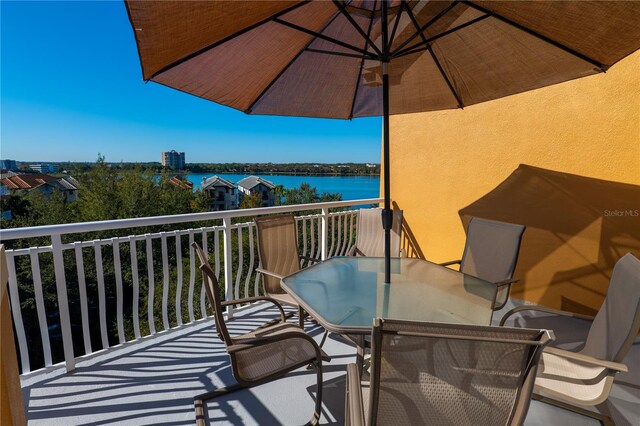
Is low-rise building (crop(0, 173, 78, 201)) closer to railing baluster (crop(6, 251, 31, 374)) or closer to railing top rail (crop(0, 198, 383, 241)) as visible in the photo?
railing baluster (crop(6, 251, 31, 374))

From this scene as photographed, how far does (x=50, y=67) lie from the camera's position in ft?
122

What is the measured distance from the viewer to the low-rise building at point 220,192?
3284cm

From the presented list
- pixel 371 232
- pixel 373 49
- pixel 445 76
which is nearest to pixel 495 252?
pixel 371 232

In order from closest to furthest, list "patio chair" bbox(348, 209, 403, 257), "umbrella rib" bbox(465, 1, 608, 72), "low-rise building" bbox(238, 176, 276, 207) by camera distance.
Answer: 1. "umbrella rib" bbox(465, 1, 608, 72)
2. "patio chair" bbox(348, 209, 403, 257)
3. "low-rise building" bbox(238, 176, 276, 207)

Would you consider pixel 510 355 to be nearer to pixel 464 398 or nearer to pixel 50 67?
pixel 464 398

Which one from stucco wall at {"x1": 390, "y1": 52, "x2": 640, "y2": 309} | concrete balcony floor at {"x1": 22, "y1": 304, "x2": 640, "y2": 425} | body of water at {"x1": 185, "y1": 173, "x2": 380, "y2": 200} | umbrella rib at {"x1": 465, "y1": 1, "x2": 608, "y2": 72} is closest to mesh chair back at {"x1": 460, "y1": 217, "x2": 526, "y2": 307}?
concrete balcony floor at {"x1": 22, "y1": 304, "x2": 640, "y2": 425}

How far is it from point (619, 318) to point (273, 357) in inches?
74.1

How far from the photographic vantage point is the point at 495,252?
3.04 meters

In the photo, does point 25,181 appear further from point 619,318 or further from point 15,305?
point 619,318

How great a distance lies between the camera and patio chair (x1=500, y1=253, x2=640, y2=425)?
1.55m

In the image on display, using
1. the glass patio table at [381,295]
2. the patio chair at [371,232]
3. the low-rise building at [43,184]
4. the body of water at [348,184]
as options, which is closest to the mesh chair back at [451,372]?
the glass patio table at [381,295]

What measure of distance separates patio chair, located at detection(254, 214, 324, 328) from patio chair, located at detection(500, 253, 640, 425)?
2.01 meters

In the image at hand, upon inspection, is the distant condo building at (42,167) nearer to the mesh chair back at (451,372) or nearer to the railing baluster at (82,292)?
the railing baluster at (82,292)

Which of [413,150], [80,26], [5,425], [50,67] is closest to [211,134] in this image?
[80,26]
